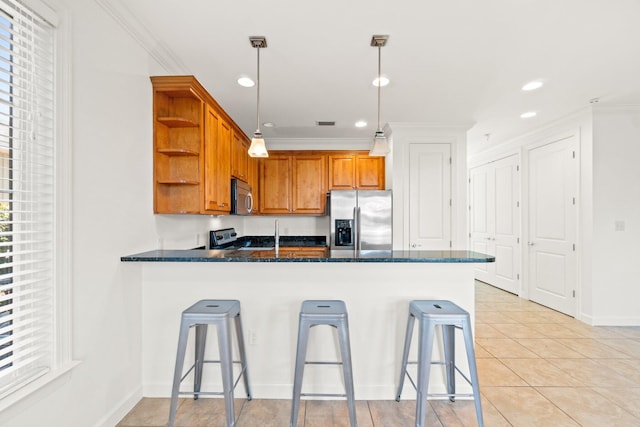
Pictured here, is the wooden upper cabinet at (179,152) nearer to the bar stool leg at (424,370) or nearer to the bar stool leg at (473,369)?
the bar stool leg at (424,370)

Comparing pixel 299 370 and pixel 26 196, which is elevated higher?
pixel 26 196

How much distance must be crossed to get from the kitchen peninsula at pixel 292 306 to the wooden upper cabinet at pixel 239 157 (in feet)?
5.02

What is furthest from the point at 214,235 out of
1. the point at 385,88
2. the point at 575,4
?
the point at 575,4

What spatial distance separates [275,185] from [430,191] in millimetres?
2277

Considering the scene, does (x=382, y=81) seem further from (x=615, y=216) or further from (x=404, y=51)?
(x=615, y=216)

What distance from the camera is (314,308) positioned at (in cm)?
183

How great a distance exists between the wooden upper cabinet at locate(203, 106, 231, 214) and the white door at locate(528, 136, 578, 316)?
4.22 metres

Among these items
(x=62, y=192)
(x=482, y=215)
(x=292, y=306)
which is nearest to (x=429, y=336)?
(x=292, y=306)

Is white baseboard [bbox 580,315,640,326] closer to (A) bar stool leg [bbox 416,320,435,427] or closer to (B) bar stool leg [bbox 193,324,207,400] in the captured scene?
(A) bar stool leg [bbox 416,320,435,427]

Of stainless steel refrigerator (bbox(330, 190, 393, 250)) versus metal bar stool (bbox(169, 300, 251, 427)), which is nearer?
metal bar stool (bbox(169, 300, 251, 427))

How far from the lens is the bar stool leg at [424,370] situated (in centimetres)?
163

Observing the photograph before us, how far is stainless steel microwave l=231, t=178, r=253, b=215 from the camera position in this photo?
323 cm

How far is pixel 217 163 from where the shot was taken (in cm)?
272

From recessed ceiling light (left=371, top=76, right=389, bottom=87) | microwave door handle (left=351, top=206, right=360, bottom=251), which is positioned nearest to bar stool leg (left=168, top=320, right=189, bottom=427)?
recessed ceiling light (left=371, top=76, right=389, bottom=87)
